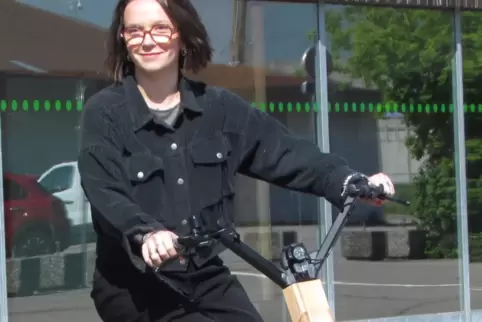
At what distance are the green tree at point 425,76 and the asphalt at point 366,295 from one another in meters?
0.24

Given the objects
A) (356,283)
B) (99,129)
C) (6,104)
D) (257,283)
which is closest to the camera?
(99,129)

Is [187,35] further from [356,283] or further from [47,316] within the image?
[356,283]

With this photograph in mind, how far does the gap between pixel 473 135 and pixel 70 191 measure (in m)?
3.49

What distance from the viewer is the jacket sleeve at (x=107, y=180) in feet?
8.55

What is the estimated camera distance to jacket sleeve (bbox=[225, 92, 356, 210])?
119 inches

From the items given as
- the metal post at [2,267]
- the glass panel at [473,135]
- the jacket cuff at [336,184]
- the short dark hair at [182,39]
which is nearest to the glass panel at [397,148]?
the glass panel at [473,135]

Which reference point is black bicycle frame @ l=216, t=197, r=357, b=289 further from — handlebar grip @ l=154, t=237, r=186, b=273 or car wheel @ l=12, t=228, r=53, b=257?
car wheel @ l=12, t=228, r=53, b=257

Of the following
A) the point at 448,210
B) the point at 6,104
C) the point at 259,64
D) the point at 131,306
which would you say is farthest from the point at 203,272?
the point at 448,210

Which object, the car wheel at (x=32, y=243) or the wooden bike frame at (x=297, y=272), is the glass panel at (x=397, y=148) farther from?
the wooden bike frame at (x=297, y=272)

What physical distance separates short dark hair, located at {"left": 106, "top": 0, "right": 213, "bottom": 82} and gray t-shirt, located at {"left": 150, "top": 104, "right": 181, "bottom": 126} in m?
0.19

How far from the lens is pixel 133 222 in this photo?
8.52 ft

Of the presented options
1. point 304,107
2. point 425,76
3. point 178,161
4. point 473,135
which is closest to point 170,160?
point 178,161

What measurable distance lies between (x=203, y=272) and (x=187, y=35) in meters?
0.72

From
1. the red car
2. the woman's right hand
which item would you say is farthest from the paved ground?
the woman's right hand
